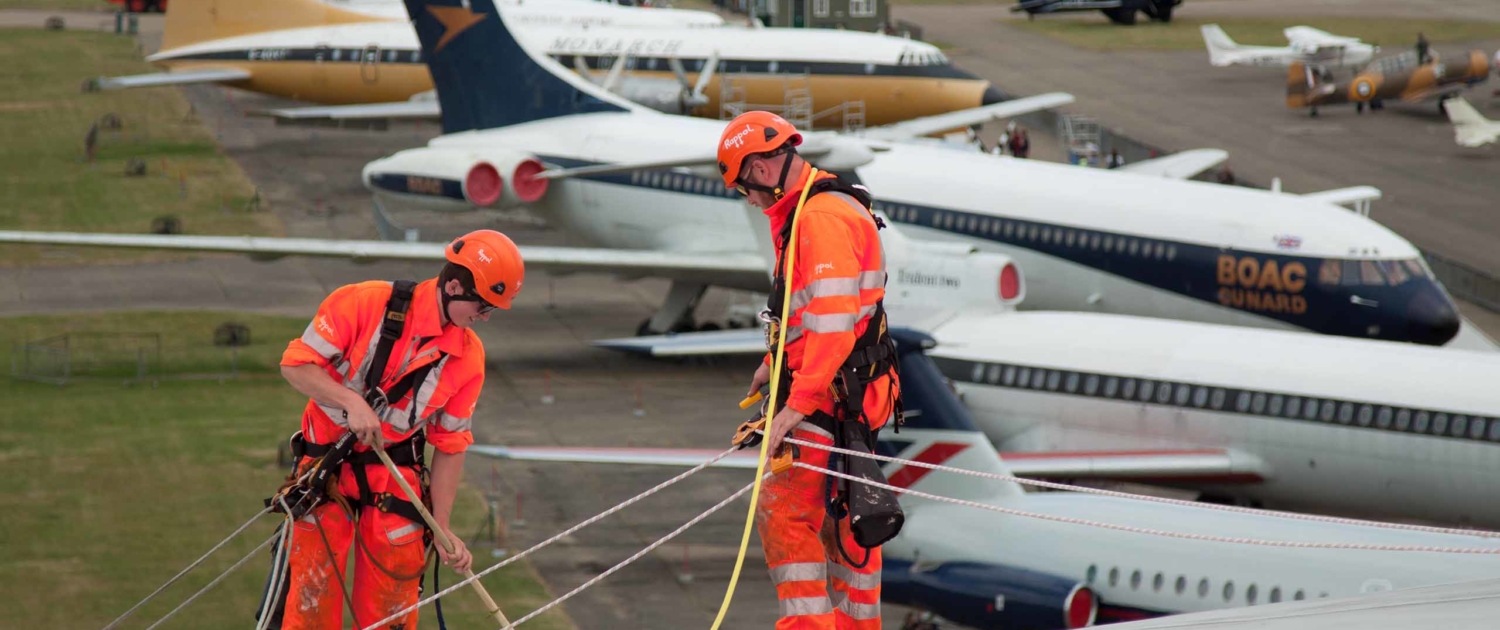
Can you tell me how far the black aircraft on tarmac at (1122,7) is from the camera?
87125 mm

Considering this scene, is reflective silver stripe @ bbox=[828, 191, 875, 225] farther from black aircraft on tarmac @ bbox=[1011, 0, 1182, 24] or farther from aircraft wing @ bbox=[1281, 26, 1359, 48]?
black aircraft on tarmac @ bbox=[1011, 0, 1182, 24]

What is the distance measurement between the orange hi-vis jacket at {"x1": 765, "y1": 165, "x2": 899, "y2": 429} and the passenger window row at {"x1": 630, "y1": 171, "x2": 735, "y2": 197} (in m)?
24.9

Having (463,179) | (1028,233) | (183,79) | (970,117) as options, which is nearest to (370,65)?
(183,79)

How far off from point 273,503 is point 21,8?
104762 millimetres

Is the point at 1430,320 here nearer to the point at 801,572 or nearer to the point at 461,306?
the point at 801,572

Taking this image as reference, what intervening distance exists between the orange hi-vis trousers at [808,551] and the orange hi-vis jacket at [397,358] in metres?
1.80

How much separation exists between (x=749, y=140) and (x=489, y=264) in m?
1.56

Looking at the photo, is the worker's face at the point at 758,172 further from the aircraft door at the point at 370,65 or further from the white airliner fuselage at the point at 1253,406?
the aircraft door at the point at 370,65

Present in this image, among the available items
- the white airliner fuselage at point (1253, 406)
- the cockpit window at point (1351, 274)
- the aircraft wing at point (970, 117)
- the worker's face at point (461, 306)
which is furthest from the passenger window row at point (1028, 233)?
the worker's face at point (461, 306)

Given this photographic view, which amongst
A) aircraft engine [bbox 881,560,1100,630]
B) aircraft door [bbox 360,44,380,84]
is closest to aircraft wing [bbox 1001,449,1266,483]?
aircraft engine [bbox 881,560,1100,630]

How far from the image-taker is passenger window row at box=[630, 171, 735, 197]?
35281 millimetres

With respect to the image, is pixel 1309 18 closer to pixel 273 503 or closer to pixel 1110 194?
pixel 1110 194

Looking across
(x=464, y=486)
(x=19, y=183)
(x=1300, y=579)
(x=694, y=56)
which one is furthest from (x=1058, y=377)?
(x=19, y=183)

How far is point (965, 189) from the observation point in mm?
32938
